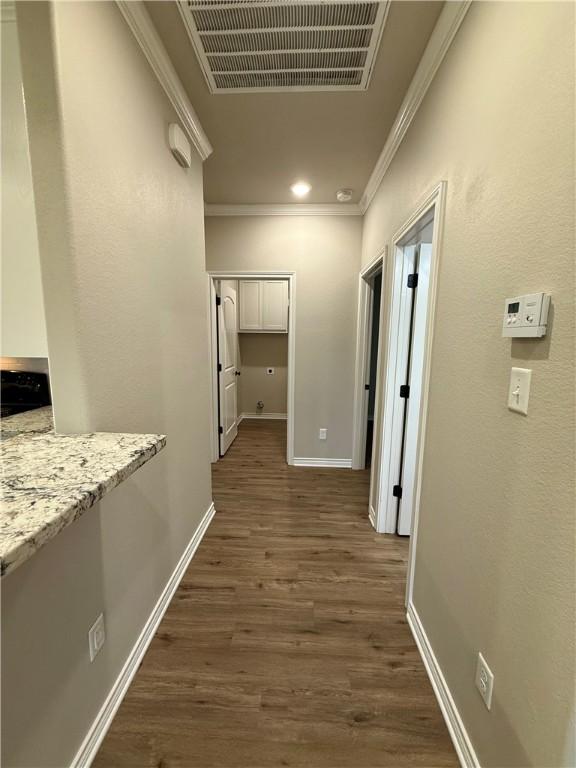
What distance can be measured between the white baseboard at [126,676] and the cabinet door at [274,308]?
138 inches

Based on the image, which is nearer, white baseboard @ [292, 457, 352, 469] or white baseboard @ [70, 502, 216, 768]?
white baseboard @ [70, 502, 216, 768]

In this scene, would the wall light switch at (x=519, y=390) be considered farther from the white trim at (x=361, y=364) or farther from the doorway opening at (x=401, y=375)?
the white trim at (x=361, y=364)

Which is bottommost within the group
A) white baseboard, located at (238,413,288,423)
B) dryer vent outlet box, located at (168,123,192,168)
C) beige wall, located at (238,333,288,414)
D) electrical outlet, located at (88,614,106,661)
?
white baseboard, located at (238,413,288,423)

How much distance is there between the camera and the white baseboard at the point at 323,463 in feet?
11.0

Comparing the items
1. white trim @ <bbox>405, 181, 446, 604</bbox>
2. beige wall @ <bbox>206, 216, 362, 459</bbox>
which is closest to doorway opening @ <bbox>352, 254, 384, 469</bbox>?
beige wall @ <bbox>206, 216, 362, 459</bbox>

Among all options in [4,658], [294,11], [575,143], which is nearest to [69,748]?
[4,658]

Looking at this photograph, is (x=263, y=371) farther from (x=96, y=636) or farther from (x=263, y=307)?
(x=96, y=636)

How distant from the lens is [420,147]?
1491 mm

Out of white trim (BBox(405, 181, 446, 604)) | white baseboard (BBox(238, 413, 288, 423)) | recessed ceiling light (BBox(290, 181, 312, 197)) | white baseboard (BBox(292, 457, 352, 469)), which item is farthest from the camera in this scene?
white baseboard (BBox(238, 413, 288, 423))

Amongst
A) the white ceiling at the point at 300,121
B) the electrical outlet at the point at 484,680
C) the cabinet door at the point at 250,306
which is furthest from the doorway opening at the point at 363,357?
the cabinet door at the point at 250,306

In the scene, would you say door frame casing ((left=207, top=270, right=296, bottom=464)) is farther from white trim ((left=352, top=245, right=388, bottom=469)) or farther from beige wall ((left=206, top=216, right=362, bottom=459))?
white trim ((left=352, top=245, right=388, bottom=469))

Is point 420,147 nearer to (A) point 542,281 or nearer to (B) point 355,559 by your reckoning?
(A) point 542,281

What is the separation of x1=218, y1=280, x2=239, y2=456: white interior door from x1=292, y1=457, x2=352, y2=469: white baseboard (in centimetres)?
91

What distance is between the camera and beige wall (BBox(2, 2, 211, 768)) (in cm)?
84
